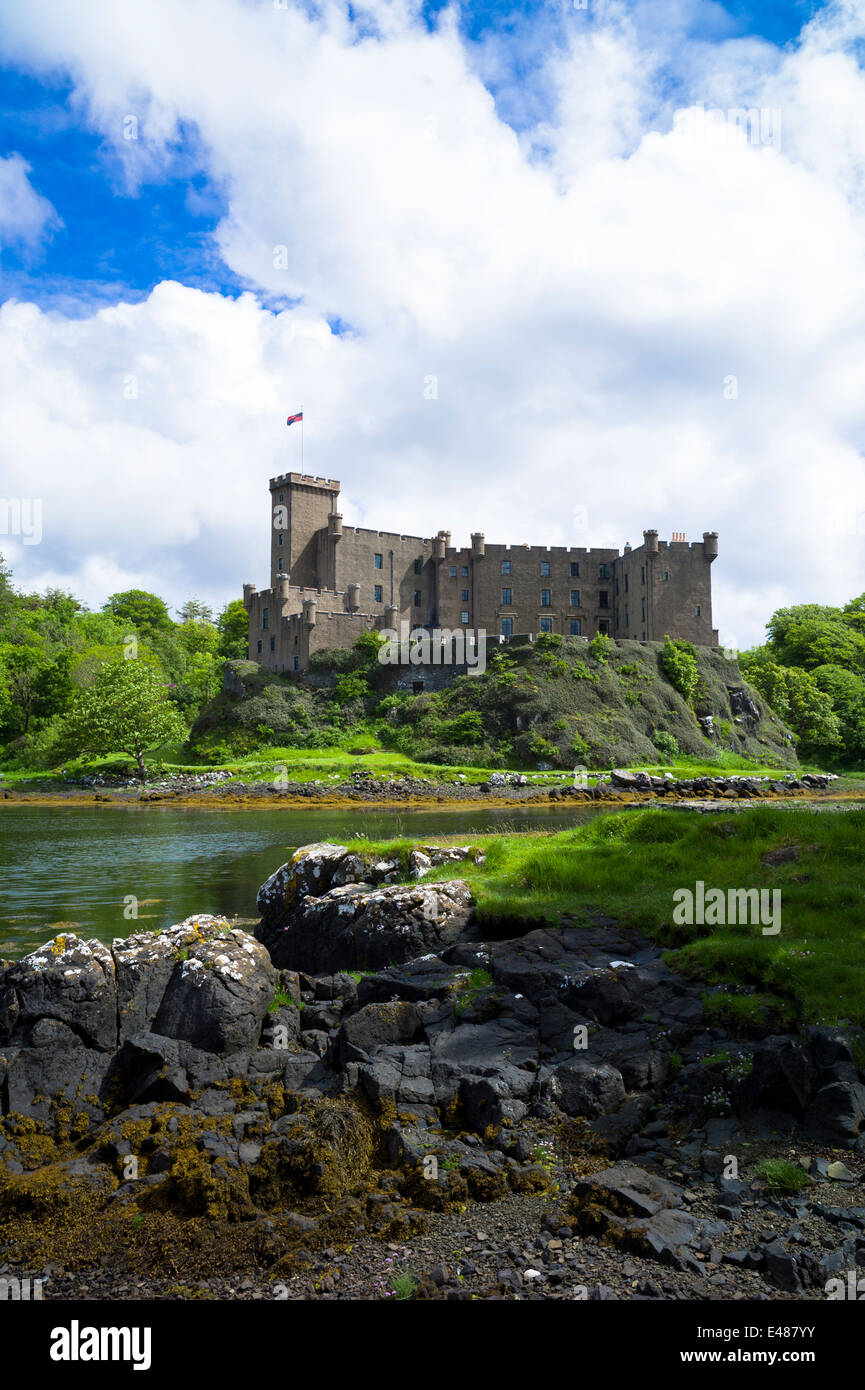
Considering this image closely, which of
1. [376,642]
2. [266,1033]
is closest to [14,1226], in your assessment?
[266,1033]

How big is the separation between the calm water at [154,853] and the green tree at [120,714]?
13.7 metres

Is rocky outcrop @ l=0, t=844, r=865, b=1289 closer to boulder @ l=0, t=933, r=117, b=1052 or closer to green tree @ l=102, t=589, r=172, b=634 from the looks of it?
boulder @ l=0, t=933, r=117, b=1052

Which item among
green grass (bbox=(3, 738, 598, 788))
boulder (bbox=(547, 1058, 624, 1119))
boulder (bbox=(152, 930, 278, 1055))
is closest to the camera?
boulder (bbox=(547, 1058, 624, 1119))

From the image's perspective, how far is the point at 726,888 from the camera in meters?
12.2

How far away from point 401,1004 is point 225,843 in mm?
22980

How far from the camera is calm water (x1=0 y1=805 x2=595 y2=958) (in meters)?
17.8

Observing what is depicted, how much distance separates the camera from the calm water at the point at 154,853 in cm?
1778

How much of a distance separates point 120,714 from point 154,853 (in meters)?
37.4

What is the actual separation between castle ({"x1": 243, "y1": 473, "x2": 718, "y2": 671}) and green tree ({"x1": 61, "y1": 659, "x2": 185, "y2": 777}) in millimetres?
12283

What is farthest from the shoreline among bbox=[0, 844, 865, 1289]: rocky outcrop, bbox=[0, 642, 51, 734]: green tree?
bbox=[0, 844, 865, 1289]: rocky outcrop

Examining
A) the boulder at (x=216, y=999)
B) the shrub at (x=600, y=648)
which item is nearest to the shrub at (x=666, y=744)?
the shrub at (x=600, y=648)

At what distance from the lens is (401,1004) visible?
374 inches

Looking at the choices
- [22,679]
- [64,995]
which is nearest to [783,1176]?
[64,995]
